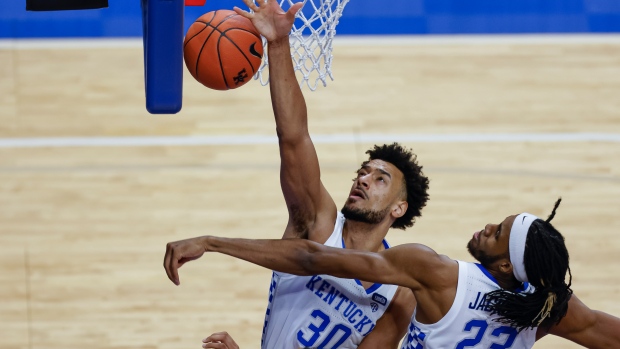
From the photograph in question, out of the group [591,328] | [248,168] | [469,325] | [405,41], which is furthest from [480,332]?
[405,41]

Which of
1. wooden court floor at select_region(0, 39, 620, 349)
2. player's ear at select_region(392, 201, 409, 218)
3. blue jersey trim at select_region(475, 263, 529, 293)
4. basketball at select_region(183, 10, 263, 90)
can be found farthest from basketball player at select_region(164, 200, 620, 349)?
wooden court floor at select_region(0, 39, 620, 349)

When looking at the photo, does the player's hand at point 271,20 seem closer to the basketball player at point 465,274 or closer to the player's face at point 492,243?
the basketball player at point 465,274

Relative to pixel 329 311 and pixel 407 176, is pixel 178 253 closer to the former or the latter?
pixel 329 311

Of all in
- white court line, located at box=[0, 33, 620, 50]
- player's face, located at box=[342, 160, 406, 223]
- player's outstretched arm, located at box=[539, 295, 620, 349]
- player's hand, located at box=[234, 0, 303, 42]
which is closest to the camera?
player's outstretched arm, located at box=[539, 295, 620, 349]

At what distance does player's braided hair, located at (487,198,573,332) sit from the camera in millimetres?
3291

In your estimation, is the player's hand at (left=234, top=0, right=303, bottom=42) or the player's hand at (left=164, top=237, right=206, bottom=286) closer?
the player's hand at (left=164, top=237, right=206, bottom=286)

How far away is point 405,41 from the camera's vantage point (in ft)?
29.9

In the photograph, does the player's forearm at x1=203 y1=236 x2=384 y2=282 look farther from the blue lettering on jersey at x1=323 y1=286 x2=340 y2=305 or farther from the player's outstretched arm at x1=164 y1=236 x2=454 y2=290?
the blue lettering on jersey at x1=323 y1=286 x2=340 y2=305

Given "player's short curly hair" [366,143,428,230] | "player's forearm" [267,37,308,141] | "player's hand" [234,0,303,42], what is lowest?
"player's short curly hair" [366,143,428,230]

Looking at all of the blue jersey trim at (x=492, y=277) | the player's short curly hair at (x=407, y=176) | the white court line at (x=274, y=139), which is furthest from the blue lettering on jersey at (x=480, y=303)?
the white court line at (x=274, y=139)

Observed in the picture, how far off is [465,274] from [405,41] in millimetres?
5993

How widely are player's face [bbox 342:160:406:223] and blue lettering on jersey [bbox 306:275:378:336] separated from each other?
310 millimetres

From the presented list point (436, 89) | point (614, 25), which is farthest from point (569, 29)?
point (436, 89)

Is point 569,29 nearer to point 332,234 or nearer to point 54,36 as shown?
point 54,36
